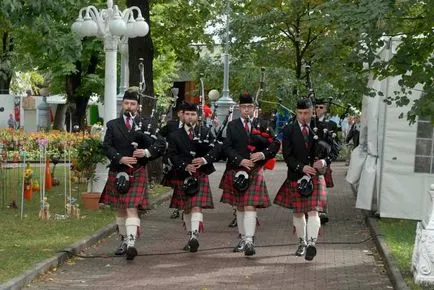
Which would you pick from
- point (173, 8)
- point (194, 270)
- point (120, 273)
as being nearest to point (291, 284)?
point (194, 270)

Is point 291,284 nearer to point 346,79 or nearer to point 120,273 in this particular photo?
point 120,273

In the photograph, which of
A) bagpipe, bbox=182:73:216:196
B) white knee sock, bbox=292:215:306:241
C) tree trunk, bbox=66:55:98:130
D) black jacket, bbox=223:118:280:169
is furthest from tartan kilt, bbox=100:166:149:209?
tree trunk, bbox=66:55:98:130

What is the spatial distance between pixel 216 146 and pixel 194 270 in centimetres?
173

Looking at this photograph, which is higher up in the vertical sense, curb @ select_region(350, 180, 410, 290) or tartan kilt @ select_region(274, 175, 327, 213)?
tartan kilt @ select_region(274, 175, 327, 213)

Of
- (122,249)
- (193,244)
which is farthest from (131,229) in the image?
(193,244)

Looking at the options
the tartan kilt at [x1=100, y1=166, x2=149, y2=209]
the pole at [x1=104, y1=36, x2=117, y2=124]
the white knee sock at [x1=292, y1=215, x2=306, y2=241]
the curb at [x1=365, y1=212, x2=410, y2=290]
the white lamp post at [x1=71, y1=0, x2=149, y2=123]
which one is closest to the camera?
the curb at [x1=365, y1=212, x2=410, y2=290]

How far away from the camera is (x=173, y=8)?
24.3 metres

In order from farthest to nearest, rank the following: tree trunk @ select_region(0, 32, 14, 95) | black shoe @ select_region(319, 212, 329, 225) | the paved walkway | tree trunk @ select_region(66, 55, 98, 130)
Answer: tree trunk @ select_region(66, 55, 98, 130) → tree trunk @ select_region(0, 32, 14, 95) → black shoe @ select_region(319, 212, 329, 225) → the paved walkway

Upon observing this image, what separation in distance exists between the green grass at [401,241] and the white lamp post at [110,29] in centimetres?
505

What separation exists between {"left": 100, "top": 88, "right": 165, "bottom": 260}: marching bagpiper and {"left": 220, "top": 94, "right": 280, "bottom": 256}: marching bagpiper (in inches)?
36.3

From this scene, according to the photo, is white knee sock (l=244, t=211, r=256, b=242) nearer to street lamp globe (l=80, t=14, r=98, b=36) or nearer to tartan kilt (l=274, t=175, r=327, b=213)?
tartan kilt (l=274, t=175, r=327, b=213)

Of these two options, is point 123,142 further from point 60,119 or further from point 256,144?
point 60,119

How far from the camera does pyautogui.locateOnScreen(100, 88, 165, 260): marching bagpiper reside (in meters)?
10.0

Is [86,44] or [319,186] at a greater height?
[86,44]
